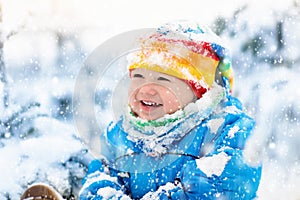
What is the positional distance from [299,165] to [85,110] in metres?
1.12

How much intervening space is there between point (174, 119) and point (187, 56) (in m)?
0.18

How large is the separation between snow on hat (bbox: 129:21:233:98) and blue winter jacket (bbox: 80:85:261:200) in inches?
3.1

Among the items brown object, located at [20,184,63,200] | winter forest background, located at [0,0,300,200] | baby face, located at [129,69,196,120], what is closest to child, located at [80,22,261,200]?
baby face, located at [129,69,196,120]

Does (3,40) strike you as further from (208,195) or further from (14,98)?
(208,195)

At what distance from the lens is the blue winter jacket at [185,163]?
1193mm

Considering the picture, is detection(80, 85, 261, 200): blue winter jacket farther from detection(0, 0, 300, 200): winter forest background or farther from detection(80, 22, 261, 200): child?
detection(0, 0, 300, 200): winter forest background

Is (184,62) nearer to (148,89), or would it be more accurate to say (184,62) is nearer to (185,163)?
(148,89)

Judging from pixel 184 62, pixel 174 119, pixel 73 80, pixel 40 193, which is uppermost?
pixel 73 80

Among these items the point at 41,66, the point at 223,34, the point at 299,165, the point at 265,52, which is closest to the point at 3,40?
the point at 41,66

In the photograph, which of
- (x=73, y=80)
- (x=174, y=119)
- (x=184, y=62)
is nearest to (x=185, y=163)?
(x=174, y=119)

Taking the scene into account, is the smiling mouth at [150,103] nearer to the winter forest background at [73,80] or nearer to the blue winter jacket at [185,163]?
the blue winter jacket at [185,163]

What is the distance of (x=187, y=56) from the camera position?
1317 mm

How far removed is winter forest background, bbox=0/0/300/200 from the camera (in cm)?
202

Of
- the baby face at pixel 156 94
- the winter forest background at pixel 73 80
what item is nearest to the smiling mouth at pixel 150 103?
the baby face at pixel 156 94
